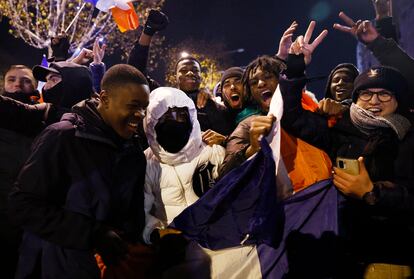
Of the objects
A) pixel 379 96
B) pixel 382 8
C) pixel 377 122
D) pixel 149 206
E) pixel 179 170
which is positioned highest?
pixel 382 8

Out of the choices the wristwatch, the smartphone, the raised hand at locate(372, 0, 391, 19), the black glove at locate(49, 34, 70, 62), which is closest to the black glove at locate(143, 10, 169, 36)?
the black glove at locate(49, 34, 70, 62)

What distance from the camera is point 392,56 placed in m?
4.52

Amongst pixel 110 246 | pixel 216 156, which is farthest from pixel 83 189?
pixel 216 156

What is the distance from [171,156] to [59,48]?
297 cm

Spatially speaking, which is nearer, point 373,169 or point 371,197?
point 371,197

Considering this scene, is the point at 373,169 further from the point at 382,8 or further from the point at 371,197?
the point at 382,8

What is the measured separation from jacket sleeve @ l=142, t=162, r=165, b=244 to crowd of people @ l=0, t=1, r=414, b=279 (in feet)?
0.03

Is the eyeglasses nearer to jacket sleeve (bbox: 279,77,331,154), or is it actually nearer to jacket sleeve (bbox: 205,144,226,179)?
jacket sleeve (bbox: 279,77,331,154)

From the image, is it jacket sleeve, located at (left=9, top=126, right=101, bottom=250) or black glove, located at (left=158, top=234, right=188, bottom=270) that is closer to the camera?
jacket sleeve, located at (left=9, top=126, right=101, bottom=250)

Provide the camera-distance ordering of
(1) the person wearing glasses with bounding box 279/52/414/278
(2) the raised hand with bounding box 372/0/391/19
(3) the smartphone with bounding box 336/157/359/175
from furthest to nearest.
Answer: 1. (2) the raised hand with bounding box 372/0/391/19
2. (1) the person wearing glasses with bounding box 279/52/414/278
3. (3) the smartphone with bounding box 336/157/359/175

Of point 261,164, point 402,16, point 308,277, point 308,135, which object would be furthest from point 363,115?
point 402,16

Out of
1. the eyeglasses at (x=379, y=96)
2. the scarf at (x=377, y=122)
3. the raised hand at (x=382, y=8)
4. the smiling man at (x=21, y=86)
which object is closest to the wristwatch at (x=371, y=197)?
the scarf at (x=377, y=122)

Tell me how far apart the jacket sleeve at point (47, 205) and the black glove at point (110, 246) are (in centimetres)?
5

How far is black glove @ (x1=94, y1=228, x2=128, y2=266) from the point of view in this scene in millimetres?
2719
